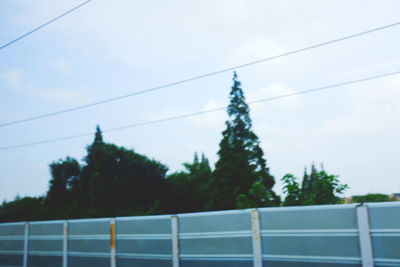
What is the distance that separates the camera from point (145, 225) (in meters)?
9.34

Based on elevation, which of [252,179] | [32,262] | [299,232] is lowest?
[32,262]

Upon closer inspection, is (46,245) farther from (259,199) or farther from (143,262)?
(259,199)

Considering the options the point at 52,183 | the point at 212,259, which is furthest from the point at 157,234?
the point at 52,183

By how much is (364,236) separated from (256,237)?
6.98 feet

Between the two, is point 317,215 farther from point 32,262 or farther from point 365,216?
point 32,262

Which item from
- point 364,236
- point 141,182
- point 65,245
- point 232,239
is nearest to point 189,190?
point 141,182

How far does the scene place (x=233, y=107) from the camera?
35625mm

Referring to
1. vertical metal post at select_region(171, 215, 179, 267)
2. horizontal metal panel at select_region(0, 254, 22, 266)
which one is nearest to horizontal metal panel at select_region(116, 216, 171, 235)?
vertical metal post at select_region(171, 215, 179, 267)

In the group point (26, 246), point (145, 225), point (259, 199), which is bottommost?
point (26, 246)

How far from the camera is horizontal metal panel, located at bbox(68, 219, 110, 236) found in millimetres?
10126

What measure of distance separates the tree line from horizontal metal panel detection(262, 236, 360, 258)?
62.4 ft

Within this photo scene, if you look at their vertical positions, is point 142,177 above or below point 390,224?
above

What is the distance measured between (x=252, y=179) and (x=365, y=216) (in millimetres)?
27115

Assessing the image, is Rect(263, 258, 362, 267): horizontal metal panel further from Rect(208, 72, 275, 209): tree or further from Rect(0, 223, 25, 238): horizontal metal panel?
Rect(208, 72, 275, 209): tree
